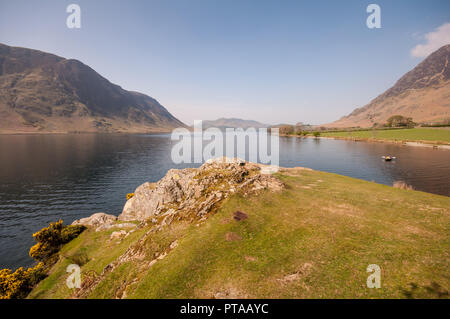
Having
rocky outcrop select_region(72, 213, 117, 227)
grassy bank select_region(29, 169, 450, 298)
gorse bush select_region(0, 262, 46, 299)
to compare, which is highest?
grassy bank select_region(29, 169, 450, 298)

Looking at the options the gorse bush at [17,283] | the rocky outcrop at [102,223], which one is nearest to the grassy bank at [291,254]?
the gorse bush at [17,283]

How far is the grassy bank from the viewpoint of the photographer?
1062 centimetres

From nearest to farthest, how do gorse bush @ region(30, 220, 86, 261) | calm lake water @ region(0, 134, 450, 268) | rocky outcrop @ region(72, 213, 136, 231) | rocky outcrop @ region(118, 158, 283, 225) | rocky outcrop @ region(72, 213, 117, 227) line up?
rocky outcrop @ region(118, 158, 283, 225), gorse bush @ region(30, 220, 86, 261), rocky outcrop @ region(72, 213, 136, 231), rocky outcrop @ region(72, 213, 117, 227), calm lake water @ region(0, 134, 450, 268)

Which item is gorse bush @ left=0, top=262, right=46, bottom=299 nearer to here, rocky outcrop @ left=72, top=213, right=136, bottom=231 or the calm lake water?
rocky outcrop @ left=72, top=213, right=136, bottom=231

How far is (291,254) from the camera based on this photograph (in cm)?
1305

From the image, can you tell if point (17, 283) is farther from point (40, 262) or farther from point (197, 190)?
point (197, 190)

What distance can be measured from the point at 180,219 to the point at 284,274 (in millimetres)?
10816

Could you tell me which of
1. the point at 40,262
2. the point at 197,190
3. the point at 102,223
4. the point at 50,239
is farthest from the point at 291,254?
the point at 50,239

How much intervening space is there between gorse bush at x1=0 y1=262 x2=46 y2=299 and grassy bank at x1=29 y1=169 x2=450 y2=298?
1.38 metres

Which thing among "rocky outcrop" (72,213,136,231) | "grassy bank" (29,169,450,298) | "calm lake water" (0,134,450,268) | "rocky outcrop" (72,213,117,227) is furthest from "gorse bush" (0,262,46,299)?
"rocky outcrop" (72,213,117,227)

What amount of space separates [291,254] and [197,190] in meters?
12.5
